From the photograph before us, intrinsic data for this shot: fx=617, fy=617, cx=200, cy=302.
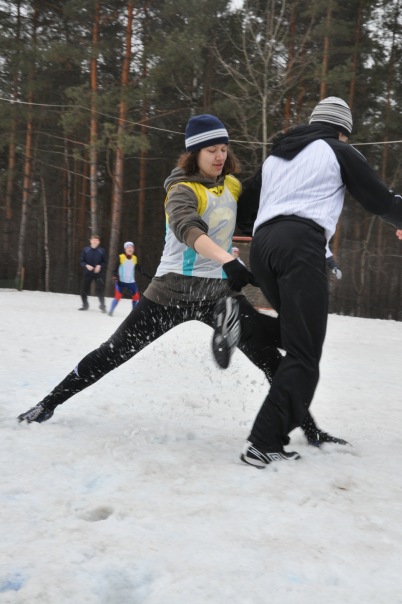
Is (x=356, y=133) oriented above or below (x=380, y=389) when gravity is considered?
above

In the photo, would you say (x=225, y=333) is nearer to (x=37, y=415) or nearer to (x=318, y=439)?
(x=318, y=439)

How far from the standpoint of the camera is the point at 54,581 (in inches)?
67.2

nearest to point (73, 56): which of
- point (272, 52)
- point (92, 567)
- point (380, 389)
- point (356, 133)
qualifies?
point (272, 52)

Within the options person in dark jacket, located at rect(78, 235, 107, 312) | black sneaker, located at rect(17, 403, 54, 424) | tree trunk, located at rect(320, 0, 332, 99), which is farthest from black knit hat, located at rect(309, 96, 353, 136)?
tree trunk, located at rect(320, 0, 332, 99)

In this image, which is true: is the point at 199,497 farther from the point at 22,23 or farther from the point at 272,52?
the point at 22,23

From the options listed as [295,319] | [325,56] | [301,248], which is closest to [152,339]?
[295,319]

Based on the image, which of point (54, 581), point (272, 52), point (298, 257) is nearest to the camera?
point (54, 581)

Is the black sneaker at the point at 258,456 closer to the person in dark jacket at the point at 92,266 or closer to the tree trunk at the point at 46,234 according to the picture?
the person in dark jacket at the point at 92,266

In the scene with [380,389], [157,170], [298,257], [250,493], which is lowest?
[380,389]

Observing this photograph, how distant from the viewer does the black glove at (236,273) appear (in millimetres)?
2707

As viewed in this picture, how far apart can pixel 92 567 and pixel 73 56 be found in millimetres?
20047

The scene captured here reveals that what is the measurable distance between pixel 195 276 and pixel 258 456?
3.09ft

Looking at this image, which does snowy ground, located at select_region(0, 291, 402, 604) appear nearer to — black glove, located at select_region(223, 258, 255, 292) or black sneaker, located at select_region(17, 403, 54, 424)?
black sneaker, located at select_region(17, 403, 54, 424)

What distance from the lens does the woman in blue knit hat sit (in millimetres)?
2902
